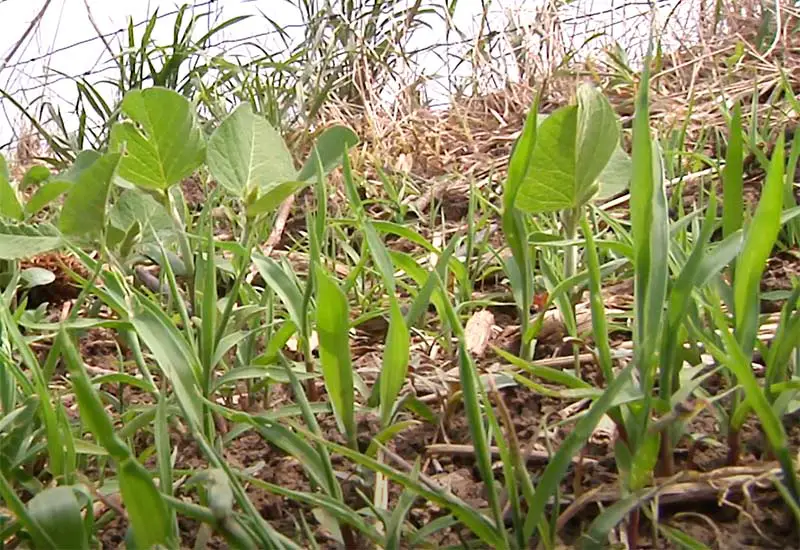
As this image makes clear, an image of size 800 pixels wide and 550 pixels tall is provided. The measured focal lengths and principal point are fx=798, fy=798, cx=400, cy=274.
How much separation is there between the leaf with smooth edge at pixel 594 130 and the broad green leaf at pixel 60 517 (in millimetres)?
376

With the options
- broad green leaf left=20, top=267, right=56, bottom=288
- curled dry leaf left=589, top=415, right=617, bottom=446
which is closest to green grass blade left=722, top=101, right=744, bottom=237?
curled dry leaf left=589, top=415, right=617, bottom=446

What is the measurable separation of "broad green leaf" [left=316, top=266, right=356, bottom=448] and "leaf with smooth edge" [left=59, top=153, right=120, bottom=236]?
0.54 ft

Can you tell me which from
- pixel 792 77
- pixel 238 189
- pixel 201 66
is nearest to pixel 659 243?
pixel 238 189

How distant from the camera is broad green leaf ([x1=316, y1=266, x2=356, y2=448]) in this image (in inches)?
19.2

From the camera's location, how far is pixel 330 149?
2.30ft

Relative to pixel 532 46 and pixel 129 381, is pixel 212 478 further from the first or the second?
pixel 532 46

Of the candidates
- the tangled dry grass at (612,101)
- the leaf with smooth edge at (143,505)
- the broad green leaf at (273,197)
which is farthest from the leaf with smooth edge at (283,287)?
the tangled dry grass at (612,101)

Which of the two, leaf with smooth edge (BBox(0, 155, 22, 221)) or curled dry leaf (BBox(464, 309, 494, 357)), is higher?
leaf with smooth edge (BBox(0, 155, 22, 221))

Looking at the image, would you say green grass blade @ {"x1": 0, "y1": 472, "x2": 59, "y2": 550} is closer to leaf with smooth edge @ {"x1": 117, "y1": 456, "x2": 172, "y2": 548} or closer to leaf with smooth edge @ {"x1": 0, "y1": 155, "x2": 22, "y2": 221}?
leaf with smooth edge @ {"x1": 117, "y1": 456, "x2": 172, "y2": 548}

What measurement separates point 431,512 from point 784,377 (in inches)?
9.2

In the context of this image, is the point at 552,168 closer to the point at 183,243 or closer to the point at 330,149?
the point at 330,149

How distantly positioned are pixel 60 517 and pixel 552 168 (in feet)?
1.23

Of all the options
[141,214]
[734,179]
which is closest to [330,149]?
[141,214]

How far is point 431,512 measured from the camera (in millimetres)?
482
